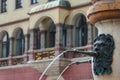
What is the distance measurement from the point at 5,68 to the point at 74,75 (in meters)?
5.46

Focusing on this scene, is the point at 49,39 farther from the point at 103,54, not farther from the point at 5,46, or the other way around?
the point at 103,54

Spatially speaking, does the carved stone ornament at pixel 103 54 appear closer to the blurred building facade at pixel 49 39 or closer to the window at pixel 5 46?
the blurred building facade at pixel 49 39

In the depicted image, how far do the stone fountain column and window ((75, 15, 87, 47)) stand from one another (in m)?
18.3

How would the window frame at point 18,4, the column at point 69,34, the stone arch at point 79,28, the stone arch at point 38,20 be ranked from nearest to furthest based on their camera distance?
the column at point 69,34 < the stone arch at point 79,28 < the stone arch at point 38,20 < the window frame at point 18,4

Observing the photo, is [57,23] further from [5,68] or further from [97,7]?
[97,7]

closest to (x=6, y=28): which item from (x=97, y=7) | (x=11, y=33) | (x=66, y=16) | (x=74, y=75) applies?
(x=11, y=33)

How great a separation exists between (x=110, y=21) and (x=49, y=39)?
20.1 meters

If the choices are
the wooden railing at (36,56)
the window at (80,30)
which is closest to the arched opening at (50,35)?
the wooden railing at (36,56)

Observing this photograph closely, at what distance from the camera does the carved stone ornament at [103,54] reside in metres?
6.15

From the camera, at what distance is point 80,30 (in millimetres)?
24766

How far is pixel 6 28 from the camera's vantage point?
96.8 feet

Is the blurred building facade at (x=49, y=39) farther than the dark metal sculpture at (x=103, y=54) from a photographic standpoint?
Yes

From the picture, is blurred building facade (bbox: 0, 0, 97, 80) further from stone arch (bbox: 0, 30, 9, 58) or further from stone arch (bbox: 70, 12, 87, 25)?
stone arch (bbox: 0, 30, 9, 58)

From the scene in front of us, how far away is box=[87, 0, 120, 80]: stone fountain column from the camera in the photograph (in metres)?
6.12
